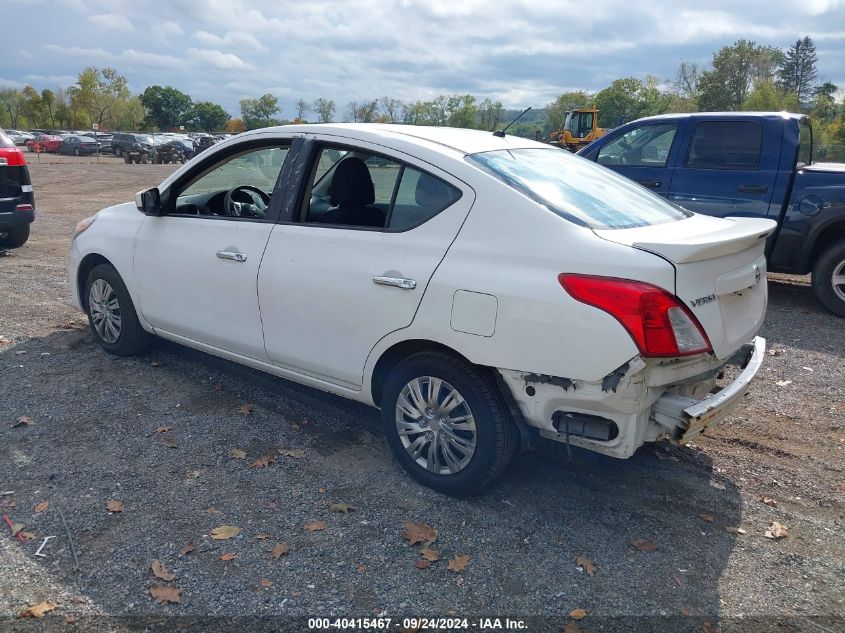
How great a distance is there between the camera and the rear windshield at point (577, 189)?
3.45 meters

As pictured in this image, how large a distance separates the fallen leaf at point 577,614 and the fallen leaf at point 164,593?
1.60 metres

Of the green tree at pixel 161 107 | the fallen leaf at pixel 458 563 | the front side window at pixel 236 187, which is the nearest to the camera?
the fallen leaf at pixel 458 563

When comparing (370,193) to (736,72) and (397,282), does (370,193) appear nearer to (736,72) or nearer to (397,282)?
(397,282)

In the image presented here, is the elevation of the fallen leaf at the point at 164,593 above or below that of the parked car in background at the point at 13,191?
below

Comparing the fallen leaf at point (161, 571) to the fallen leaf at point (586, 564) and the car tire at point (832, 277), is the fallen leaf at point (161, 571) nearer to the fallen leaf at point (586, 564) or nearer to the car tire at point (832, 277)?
the fallen leaf at point (586, 564)

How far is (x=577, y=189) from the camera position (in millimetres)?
3736

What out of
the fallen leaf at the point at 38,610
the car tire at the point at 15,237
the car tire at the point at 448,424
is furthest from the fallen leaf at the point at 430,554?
the car tire at the point at 15,237

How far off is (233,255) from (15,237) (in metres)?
7.49

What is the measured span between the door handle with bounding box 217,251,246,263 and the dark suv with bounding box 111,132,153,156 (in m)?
42.9

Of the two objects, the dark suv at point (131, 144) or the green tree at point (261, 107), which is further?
the green tree at point (261, 107)

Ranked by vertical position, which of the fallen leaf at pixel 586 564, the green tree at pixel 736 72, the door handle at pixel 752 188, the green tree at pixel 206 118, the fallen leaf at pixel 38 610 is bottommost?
the fallen leaf at pixel 38 610

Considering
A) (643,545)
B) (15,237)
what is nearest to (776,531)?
(643,545)

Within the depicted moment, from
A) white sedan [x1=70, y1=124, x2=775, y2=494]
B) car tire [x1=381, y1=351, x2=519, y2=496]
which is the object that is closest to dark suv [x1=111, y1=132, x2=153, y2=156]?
white sedan [x1=70, y1=124, x2=775, y2=494]

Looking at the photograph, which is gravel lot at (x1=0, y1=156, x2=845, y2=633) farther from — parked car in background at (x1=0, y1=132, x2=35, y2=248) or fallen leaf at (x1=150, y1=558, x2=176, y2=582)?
parked car in background at (x1=0, y1=132, x2=35, y2=248)
